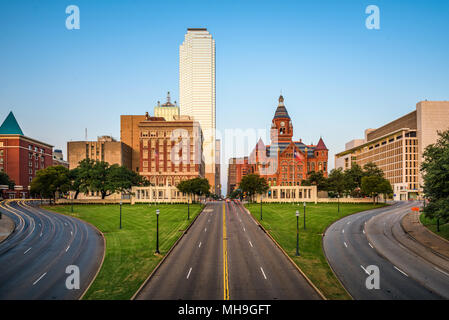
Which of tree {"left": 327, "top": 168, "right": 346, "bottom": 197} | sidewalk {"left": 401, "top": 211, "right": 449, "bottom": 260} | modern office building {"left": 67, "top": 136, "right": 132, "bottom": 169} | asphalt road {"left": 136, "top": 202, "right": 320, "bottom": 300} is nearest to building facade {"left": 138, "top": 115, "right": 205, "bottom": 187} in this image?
modern office building {"left": 67, "top": 136, "right": 132, "bottom": 169}

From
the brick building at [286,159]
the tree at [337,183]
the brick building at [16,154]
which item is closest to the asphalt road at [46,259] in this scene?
the tree at [337,183]

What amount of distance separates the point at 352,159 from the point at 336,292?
17495 cm

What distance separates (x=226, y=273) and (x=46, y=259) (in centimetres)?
1702

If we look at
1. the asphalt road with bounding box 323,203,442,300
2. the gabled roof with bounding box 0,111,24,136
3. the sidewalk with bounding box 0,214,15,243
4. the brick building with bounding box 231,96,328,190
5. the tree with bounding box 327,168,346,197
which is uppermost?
the gabled roof with bounding box 0,111,24,136

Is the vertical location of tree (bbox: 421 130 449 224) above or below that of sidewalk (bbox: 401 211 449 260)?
above

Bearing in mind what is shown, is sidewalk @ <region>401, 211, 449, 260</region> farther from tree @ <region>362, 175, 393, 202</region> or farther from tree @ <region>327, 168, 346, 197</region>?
tree @ <region>327, 168, 346, 197</region>

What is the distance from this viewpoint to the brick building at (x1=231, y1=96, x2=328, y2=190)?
13012 centimetres

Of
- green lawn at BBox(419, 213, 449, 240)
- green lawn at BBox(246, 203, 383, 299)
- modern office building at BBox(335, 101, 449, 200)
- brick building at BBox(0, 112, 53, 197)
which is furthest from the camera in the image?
modern office building at BBox(335, 101, 449, 200)

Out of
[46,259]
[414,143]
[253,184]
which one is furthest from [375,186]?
[46,259]

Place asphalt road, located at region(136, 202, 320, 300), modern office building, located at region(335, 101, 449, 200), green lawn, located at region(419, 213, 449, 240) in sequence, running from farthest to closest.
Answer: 1. modern office building, located at region(335, 101, 449, 200)
2. green lawn, located at region(419, 213, 449, 240)
3. asphalt road, located at region(136, 202, 320, 300)

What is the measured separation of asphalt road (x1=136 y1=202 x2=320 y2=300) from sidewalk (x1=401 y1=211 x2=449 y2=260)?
1671 centimetres

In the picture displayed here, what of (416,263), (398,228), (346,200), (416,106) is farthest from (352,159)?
(416,263)

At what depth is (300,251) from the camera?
30.2 metres
